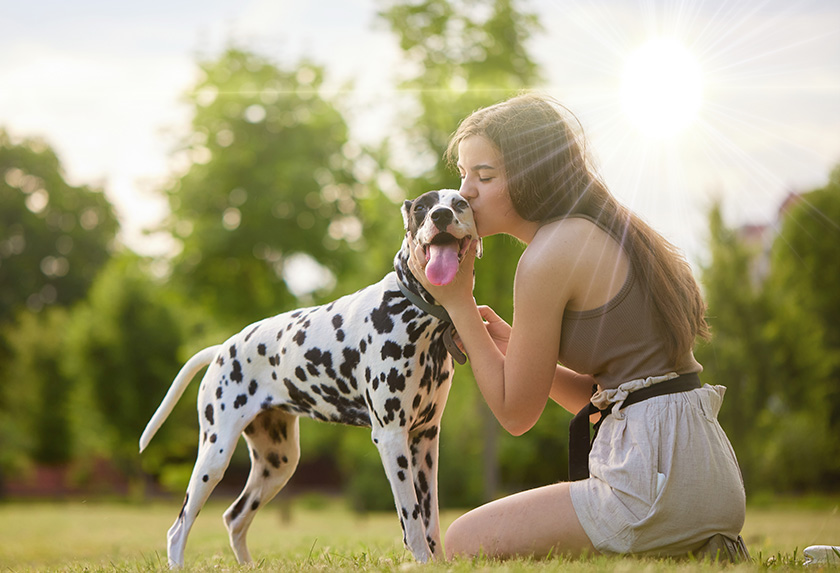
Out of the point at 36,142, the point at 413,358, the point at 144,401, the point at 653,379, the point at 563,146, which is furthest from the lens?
the point at 36,142

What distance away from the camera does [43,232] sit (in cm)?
3925

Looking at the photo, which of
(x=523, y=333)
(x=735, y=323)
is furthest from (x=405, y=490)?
(x=735, y=323)

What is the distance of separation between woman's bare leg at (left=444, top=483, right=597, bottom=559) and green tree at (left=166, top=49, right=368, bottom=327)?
18.2m

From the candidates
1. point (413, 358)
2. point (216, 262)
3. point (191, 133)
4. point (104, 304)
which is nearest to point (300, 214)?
point (216, 262)

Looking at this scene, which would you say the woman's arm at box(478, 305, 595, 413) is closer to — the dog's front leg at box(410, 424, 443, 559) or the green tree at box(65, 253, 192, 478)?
the dog's front leg at box(410, 424, 443, 559)

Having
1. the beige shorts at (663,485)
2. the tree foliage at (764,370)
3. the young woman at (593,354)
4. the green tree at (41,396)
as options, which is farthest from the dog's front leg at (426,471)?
the green tree at (41,396)

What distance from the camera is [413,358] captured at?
3.95 metres

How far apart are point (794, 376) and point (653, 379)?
21.1 metres

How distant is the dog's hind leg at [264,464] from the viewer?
192 inches

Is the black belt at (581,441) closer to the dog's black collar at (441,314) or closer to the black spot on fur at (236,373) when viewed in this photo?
the dog's black collar at (441,314)

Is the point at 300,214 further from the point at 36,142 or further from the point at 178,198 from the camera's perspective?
the point at 36,142

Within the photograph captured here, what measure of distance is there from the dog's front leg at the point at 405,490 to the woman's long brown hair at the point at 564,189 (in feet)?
4.47

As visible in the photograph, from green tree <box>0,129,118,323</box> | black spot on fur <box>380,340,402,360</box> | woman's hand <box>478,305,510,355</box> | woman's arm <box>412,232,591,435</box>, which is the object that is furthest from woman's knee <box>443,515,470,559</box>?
green tree <box>0,129,118,323</box>

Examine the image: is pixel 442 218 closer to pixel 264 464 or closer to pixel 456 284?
pixel 456 284
